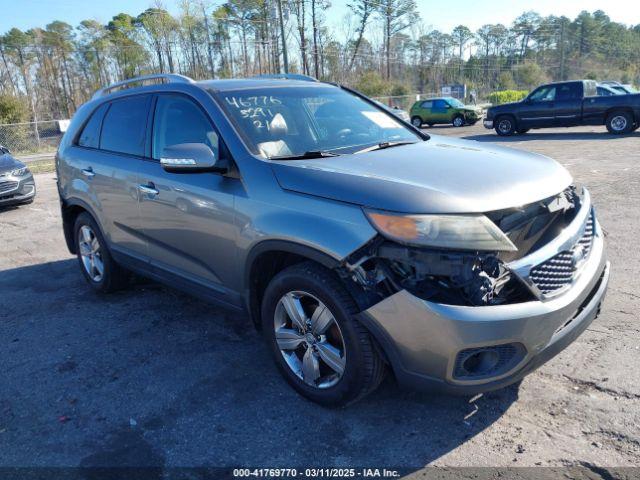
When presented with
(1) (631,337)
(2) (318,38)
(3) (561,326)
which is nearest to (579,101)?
(1) (631,337)

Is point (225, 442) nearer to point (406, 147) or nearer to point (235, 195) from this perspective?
point (235, 195)

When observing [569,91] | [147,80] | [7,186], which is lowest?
[7,186]

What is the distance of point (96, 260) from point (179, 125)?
2.01 meters

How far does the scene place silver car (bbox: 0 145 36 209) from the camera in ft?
31.9

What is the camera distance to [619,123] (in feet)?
56.0

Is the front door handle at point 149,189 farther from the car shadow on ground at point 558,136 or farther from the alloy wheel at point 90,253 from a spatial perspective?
the car shadow on ground at point 558,136

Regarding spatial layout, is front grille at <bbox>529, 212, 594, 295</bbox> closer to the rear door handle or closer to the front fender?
the front fender

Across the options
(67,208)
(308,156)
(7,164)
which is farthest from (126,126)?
(7,164)

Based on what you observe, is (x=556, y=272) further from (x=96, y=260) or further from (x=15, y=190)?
(x=15, y=190)

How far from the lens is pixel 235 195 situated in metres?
3.21

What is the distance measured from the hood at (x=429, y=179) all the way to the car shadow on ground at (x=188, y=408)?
1.20 meters

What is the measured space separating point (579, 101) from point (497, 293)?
17539mm

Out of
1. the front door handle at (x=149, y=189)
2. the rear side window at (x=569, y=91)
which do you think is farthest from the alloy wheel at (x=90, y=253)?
the rear side window at (x=569, y=91)

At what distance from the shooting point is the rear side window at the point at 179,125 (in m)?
3.59
